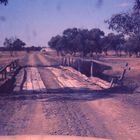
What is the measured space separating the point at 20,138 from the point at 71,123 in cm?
721

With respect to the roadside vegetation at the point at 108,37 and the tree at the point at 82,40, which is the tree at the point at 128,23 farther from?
the tree at the point at 82,40

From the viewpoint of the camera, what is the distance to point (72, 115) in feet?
42.4

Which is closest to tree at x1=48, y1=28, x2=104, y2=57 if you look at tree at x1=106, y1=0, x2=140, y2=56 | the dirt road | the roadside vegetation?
the roadside vegetation

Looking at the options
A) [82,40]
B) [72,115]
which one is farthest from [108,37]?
[72,115]

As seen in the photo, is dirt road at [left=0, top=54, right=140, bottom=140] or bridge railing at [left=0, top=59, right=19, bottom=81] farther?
bridge railing at [left=0, top=59, right=19, bottom=81]

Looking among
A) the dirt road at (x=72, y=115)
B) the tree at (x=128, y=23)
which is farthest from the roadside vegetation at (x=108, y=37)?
the dirt road at (x=72, y=115)

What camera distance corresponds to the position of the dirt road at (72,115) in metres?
10.2

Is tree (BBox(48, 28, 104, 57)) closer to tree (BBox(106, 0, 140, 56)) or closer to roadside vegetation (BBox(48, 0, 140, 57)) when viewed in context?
roadside vegetation (BBox(48, 0, 140, 57))

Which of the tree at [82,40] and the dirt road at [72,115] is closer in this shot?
the dirt road at [72,115]

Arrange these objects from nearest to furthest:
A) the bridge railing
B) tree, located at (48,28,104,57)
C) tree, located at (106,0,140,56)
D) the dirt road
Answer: the dirt road → the bridge railing → tree, located at (106,0,140,56) → tree, located at (48,28,104,57)

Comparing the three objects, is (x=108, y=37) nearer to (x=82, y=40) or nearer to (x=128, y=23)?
(x=82, y=40)

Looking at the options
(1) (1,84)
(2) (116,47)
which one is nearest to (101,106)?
(1) (1,84)

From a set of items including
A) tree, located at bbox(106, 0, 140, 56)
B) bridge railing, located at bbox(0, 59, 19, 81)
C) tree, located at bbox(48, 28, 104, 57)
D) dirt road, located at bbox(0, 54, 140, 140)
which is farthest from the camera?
tree, located at bbox(48, 28, 104, 57)

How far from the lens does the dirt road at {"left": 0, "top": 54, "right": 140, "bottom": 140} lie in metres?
10.2
